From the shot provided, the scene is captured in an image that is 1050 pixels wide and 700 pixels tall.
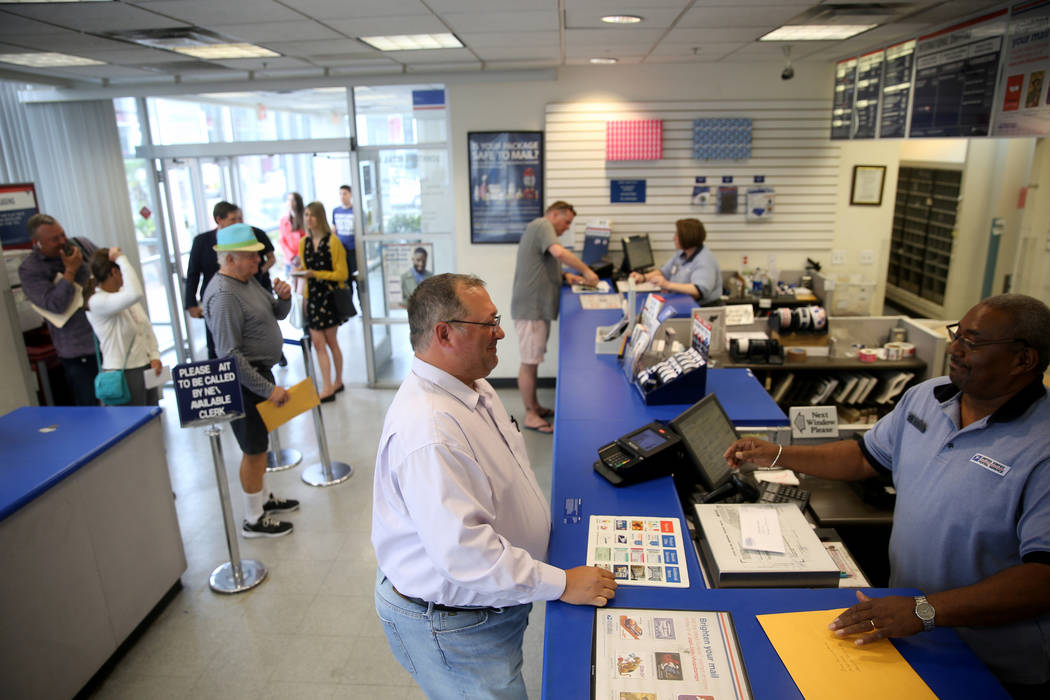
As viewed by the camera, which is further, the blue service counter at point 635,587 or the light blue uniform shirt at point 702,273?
the light blue uniform shirt at point 702,273

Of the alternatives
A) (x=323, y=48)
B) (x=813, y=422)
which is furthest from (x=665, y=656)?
(x=323, y=48)

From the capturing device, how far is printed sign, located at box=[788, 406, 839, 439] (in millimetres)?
3029

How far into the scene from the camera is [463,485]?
1721 mm

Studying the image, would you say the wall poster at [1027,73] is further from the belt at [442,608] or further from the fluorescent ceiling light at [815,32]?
the belt at [442,608]

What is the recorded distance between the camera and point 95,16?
11.9 ft

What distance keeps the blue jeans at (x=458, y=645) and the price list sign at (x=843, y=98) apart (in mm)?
5344

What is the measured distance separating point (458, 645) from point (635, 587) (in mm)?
550

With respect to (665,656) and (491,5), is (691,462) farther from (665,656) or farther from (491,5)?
(491,5)

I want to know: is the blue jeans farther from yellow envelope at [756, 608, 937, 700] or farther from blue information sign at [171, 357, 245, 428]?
blue information sign at [171, 357, 245, 428]

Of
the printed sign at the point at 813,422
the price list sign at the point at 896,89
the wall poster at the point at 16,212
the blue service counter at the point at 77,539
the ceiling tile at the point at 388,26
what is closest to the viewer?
the blue service counter at the point at 77,539

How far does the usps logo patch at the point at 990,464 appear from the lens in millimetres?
1767

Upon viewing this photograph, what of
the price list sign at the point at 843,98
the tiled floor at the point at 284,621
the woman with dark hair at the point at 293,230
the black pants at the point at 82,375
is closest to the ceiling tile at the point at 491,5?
the tiled floor at the point at 284,621

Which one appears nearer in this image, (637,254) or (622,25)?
(622,25)

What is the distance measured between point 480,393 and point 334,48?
13.0 ft
